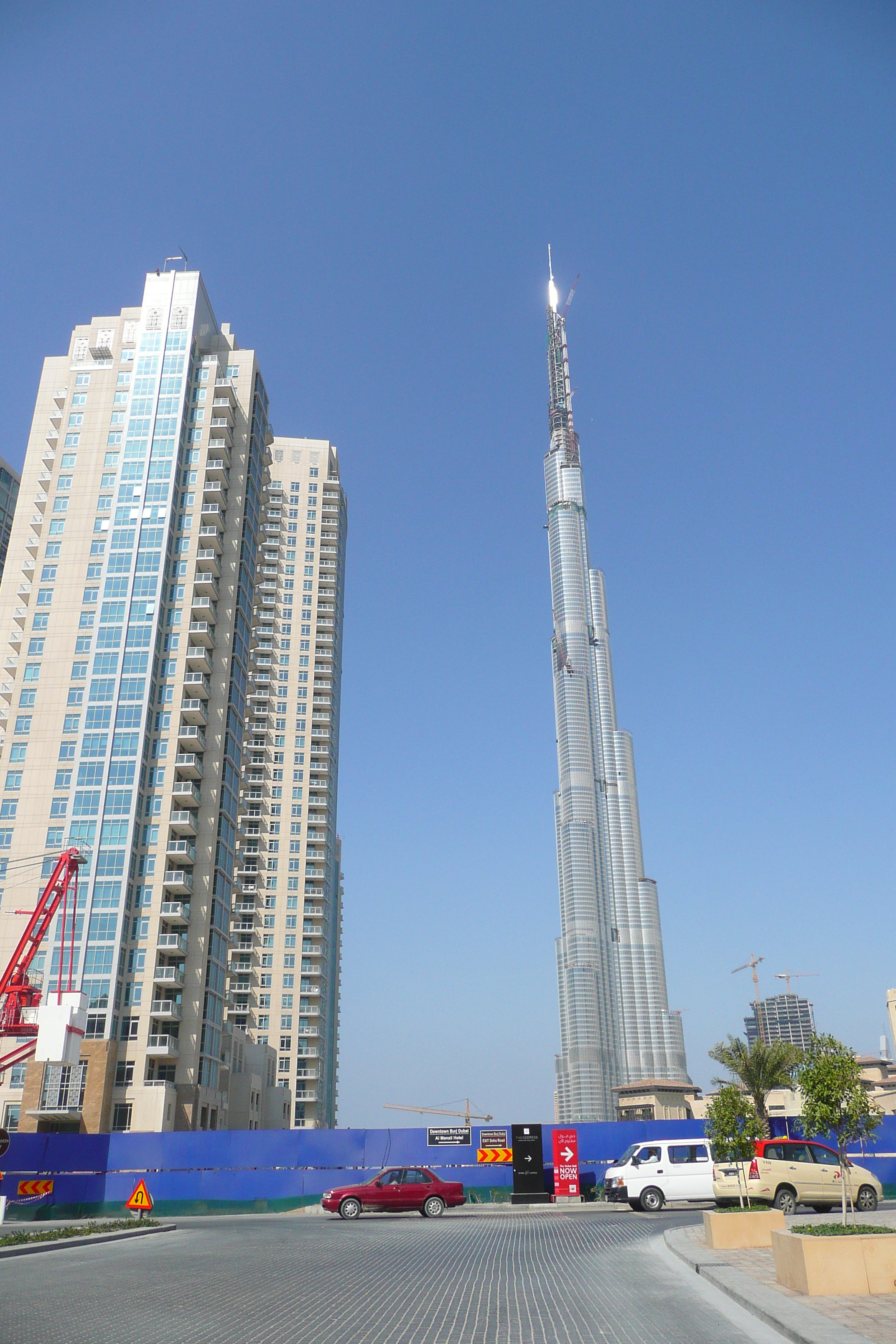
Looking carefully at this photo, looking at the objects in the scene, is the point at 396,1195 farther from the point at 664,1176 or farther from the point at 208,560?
the point at 208,560

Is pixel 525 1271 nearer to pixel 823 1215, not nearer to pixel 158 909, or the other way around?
pixel 823 1215

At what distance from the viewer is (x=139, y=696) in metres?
80.1

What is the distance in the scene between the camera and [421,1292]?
52.0 feet

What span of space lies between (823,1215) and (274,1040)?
327ft

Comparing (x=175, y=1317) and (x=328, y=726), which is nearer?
(x=175, y=1317)

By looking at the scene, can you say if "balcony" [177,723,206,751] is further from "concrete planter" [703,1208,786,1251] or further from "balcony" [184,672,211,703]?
"concrete planter" [703,1208,786,1251]

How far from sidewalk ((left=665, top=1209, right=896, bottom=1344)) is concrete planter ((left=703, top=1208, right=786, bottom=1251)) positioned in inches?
55.9

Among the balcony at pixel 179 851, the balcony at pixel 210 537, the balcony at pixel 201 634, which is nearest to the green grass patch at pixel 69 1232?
the balcony at pixel 179 851

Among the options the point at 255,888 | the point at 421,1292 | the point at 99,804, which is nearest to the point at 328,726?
the point at 255,888

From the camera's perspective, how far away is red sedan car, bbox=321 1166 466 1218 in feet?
109

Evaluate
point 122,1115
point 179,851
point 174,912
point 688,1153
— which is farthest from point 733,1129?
point 179,851

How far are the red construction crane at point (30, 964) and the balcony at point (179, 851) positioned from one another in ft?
23.3

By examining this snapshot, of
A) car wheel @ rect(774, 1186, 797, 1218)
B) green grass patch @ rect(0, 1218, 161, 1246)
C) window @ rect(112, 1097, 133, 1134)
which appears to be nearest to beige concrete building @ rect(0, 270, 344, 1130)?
window @ rect(112, 1097, 133, 1134)

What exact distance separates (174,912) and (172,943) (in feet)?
7.38
